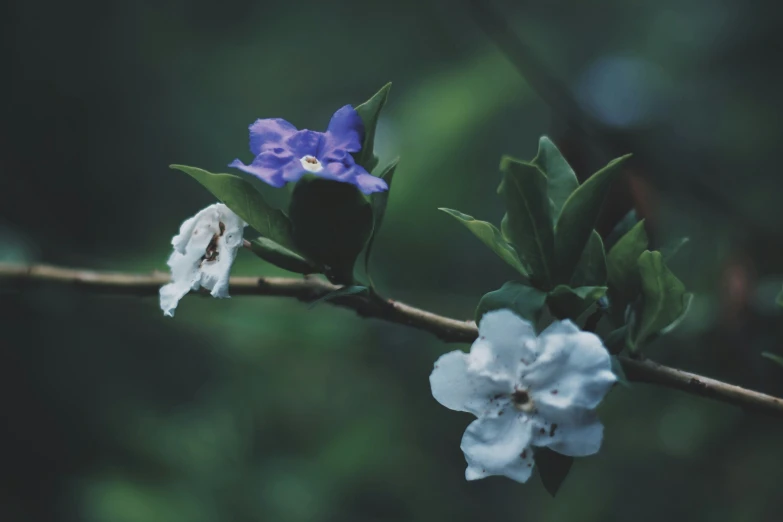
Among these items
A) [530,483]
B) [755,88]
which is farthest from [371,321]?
[755,88]

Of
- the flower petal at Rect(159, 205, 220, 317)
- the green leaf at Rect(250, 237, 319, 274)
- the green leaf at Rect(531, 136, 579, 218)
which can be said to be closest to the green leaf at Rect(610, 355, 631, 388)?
the green leaf at Rect(531, 136, 579, 218)

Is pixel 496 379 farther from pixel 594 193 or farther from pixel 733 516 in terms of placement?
pixel 733 516

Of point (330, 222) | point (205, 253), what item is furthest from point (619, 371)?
point (205, 253)

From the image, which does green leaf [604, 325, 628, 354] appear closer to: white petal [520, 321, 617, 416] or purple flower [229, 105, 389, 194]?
white petal [520, 321, 617, 416]

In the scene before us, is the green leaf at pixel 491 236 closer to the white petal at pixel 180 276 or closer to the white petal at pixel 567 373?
the white petal at pixel 567 373

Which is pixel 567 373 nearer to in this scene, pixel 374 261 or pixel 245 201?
pixel 245 201
